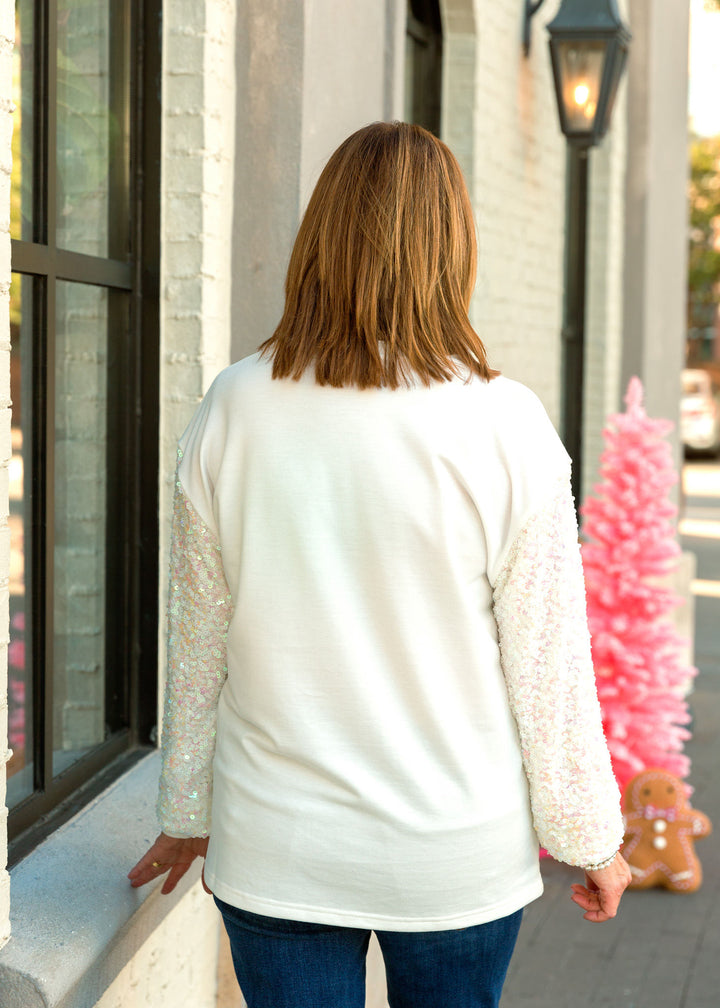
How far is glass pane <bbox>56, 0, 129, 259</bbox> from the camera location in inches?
107

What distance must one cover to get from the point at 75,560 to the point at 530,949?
7.30 ft

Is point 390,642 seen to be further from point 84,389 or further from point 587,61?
point 587,61

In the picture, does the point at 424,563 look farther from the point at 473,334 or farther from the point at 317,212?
the point at 317,212

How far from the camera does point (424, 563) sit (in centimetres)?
174

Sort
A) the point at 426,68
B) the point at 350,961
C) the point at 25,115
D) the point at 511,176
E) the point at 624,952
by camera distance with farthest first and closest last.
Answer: the point at 511,176
the point at 426,68
the point at 624,952
the point at 25,115
the point at 350,961

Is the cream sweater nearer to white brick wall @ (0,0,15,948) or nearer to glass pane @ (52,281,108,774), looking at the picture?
white brick wall @ (0,0,15,948)

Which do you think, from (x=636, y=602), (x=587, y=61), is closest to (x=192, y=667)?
(x=636, y=602)

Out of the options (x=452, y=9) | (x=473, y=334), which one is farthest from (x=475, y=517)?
(x=452, y=9)

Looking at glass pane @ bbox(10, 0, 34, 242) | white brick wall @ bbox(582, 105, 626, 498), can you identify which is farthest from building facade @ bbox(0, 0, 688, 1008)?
white brick wall @ bbox(582, 105, 626, 498)

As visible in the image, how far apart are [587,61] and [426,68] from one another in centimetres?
70

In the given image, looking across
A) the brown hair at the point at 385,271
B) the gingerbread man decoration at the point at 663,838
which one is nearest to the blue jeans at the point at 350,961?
the brown hair at the point at 385,271

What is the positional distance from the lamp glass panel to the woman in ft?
13.3

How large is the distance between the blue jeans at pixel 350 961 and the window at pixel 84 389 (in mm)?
816

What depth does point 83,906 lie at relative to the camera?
2314mm
